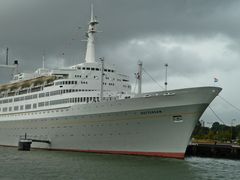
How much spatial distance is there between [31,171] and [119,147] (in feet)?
33.1

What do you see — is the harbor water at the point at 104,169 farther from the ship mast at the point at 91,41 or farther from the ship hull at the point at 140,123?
the ship mast at the point at 91,41

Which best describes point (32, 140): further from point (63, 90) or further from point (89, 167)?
point (89, 167)

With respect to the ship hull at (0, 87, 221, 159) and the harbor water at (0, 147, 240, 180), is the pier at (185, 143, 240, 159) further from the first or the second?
the harbor water at (0, 147, 240, 180)

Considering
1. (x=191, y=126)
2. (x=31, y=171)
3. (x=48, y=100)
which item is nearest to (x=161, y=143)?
(x=191, y=126)

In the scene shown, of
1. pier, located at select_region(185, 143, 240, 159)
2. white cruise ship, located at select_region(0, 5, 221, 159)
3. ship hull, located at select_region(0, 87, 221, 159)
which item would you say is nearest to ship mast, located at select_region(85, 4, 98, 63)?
white cruise ship, located at select_region(0, 5, 221, 159)

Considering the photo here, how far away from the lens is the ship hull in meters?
32.7

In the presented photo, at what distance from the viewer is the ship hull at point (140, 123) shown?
32.7 m

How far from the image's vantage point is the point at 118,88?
4350 centimetres

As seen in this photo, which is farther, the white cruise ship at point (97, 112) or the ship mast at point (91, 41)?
the ship mast at point (91, 41)

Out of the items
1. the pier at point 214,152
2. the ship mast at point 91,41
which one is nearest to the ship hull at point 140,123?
the ship mast at point 91,41

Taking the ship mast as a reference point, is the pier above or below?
below

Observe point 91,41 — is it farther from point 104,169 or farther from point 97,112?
point 104,169

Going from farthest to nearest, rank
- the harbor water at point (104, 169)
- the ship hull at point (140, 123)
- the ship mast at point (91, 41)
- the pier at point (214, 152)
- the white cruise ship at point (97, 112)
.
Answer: the pier at point (214, 152) → the ship mast at point (91, 41) → the white cruise ship at point (97, 112) → the ship hull at point (140, 123) → the harbor water at point (104, 169)

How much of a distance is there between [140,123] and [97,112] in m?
4.66
